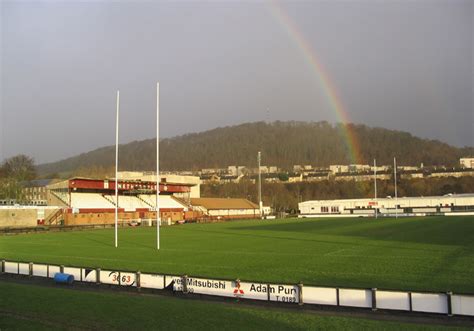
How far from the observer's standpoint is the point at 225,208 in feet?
424

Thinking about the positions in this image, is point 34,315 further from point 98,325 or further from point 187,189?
point 187,189

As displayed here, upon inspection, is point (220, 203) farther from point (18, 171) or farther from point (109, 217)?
point (18, 171)

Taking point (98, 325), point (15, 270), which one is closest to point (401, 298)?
point (98, 325)

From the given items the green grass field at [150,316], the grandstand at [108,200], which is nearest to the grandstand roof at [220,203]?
the grandstand at [108,200]

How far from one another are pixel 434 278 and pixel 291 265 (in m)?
8.01

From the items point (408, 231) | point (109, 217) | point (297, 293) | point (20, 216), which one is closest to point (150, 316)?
point (297, 293)

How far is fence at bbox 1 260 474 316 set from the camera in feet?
51.1

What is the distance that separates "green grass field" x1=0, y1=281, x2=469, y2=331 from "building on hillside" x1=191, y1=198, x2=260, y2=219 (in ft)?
337

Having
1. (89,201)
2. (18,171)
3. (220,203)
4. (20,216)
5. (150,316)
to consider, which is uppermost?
(18,171)

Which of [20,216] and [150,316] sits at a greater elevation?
[20,216]

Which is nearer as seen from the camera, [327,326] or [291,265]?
[327,326]

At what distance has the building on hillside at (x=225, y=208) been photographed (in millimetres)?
124500

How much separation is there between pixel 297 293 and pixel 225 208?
112m

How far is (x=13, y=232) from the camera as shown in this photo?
7075cm
